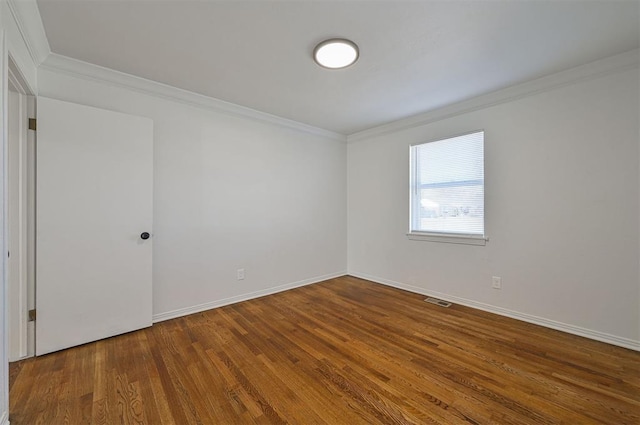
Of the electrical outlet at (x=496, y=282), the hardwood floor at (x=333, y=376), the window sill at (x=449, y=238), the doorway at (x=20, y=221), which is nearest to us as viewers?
the hardwood floor at (x=333, y=376)

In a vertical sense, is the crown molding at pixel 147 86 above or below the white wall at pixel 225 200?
above

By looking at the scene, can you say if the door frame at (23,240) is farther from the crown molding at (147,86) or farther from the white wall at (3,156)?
the white wall at (3,156)

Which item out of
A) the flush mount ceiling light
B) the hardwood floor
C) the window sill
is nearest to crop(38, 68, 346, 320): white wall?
the hardwood floor

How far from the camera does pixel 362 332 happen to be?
254 cm

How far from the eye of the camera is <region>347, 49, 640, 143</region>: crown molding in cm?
224

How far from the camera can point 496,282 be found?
9.75 feet

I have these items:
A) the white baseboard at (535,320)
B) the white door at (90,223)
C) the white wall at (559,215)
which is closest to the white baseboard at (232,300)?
the white door at (90,223)

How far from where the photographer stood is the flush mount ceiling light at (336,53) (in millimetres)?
2037

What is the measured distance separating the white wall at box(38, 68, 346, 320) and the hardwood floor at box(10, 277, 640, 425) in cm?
57

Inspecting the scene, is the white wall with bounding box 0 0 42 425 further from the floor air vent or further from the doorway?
the floor air vent

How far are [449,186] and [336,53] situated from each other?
2.22 metres

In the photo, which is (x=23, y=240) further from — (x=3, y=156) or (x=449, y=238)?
(x=449, y=238)

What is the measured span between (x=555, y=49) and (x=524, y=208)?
146cm

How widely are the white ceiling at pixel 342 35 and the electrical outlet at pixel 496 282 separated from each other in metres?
2.09
